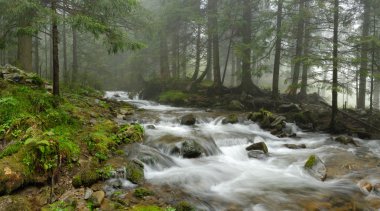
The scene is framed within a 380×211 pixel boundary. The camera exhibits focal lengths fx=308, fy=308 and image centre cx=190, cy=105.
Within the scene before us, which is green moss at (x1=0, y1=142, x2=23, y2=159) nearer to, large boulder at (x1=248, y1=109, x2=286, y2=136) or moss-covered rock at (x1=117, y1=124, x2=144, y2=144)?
moss-covered rock at (x1=117, y1=124, x2=144, y2=144)

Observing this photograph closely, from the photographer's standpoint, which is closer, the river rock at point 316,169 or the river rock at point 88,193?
the river rock at point 88,193

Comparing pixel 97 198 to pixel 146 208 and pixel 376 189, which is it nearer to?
pixel 146 208

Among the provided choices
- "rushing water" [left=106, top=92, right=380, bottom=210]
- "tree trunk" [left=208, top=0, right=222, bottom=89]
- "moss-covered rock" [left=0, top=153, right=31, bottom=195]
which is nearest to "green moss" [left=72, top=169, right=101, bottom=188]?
"moss-covered rock" [left=0, top=153, right=31, bottom=195]

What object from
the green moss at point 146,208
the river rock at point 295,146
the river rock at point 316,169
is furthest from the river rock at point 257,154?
the green moss at point 146,208

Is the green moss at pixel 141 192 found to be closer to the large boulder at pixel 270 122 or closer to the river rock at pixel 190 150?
the river rock at pixel 190 150

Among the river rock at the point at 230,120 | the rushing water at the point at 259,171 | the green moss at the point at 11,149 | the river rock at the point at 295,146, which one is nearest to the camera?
the green moss at the point at 11,149

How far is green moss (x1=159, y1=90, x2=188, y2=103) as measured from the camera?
21.7 m

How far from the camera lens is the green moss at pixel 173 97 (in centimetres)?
2169

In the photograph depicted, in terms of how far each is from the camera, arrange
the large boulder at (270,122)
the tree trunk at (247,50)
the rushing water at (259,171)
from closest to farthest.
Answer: the rushing water at (259,171)
the large boulder at (270,122)
the tree trunk at (247,50)

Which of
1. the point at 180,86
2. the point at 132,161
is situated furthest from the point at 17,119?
the point at 180,86

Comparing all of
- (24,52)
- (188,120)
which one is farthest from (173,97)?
(24,52)

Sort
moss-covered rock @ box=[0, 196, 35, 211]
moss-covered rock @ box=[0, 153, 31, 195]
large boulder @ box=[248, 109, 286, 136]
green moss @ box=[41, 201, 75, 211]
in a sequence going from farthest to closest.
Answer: large boulder @ box=[248, 109, 286, 136] < moss-covered rock @ box=[0, 153, 31, 195] < green moss @ box=[41, 201, 75, 211] < moss-covered rock @ box=[0, 196, 35, 211]

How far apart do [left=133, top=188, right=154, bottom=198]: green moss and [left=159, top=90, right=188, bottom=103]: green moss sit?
49.0ft

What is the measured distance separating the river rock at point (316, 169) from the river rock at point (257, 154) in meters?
1.77
